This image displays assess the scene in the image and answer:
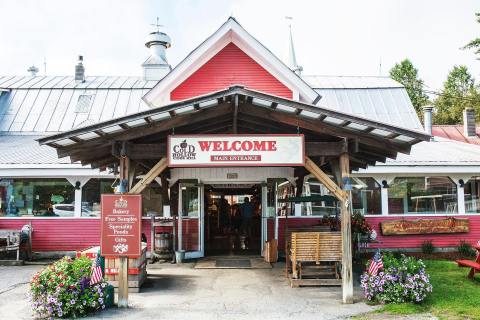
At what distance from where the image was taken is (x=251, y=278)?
11586mm

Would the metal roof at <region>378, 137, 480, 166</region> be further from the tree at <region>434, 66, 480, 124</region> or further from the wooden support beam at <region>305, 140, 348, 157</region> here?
the tree at <region>434, 66, 480, 124</region>

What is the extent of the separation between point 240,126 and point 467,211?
9575 mm

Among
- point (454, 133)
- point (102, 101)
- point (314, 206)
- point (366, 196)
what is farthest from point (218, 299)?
point (454, 133)

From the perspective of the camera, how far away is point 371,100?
21.8 metres

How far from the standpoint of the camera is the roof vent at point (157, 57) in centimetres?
2397

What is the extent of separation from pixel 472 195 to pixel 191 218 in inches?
370

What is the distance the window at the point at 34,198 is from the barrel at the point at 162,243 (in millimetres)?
3423

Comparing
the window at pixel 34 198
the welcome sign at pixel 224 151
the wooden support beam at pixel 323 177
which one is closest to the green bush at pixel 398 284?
the wooden support beam at pixel 323 177

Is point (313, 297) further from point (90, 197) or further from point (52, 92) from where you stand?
point (52, 92)

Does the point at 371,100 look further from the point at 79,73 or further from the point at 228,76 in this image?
the point at 79,73

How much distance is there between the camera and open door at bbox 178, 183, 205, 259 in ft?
49.5

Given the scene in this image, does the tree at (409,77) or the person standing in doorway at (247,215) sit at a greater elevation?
the tree at (409,77)

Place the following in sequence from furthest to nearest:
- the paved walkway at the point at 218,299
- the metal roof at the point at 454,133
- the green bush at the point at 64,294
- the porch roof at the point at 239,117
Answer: the metal roof at the point at 454,133
the porch roof at the point at 239,117
the paved walkway at the point at 218,299
the green bush at the point at 64,294

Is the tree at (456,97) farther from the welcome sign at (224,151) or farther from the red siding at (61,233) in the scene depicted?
the welcome sign at (224,151)
